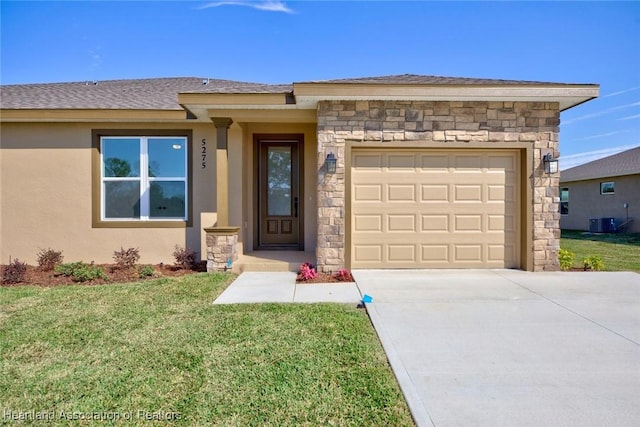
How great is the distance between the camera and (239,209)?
7.26 m

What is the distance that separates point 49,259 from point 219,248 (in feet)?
12.1

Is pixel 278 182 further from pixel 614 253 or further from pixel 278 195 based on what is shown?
pixel 614 253

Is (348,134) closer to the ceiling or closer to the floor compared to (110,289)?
closer to the ceiling

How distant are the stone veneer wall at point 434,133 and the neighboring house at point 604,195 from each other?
12.9 m

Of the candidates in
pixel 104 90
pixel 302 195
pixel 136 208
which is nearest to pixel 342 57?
pixel 302 195

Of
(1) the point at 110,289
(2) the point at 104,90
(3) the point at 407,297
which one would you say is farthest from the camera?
(2) the point at 104,90

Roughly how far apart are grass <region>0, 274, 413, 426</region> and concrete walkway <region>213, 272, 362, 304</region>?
0.34 m

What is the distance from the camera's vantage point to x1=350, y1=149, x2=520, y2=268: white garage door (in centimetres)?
643

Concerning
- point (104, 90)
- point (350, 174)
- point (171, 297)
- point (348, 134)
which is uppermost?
point (104, 90)

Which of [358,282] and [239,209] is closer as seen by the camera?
[358,282]

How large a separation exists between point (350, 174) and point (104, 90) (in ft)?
24.5

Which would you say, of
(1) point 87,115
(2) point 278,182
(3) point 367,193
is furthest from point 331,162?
(1) point 87,115

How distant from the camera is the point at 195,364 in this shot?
9.45 ft

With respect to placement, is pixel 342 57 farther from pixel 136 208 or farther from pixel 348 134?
pixel 136 208
